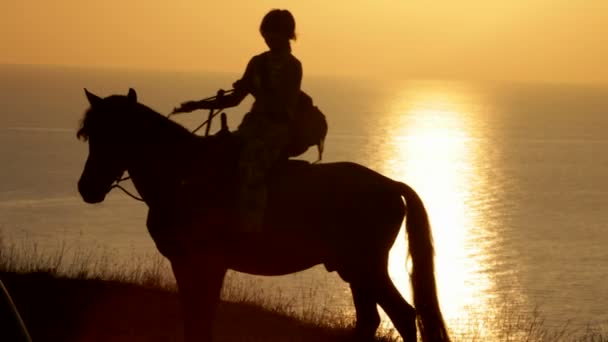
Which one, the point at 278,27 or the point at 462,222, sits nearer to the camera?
the point at 278,27

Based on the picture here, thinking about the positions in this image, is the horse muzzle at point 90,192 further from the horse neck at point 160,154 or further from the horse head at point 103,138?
the horse neck at point 160,154

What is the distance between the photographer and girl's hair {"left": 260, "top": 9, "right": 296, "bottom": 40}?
9.03m

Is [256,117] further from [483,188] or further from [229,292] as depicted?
[483,188]

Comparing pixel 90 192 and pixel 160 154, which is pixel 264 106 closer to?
pixel 160 154

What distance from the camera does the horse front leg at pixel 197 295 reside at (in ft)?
29.7

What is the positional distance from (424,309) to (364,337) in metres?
0.62

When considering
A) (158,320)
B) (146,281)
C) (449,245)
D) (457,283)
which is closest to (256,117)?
(158,320)

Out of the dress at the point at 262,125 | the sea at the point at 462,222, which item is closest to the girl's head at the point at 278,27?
the dress at the point at 262,125

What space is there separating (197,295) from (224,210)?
0.78 metres

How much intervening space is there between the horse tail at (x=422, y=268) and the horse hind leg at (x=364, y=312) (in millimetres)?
417

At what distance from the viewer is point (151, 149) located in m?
9.27

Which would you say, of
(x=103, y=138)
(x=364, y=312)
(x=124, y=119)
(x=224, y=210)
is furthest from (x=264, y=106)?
(x=364, y=312)

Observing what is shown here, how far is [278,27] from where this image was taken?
9055 millimetres

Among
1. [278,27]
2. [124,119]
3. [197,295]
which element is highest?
[278,27]
